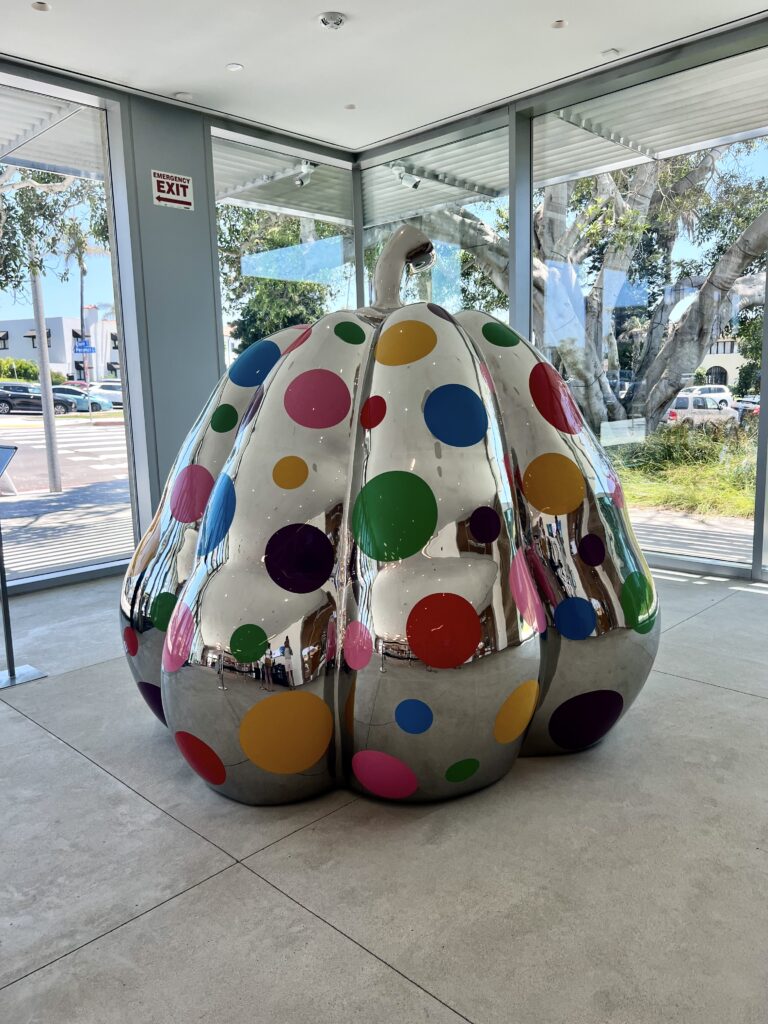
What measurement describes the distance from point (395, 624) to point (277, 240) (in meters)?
4.99

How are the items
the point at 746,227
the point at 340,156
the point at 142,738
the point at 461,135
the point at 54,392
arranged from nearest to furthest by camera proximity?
1. the point at 142,738
2. the point at 746,227
3. the point at 54,392
4. the point at 461,135
5. the point at 340,156

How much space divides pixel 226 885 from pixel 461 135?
536 cm

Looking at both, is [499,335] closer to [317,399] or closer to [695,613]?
[317,399]

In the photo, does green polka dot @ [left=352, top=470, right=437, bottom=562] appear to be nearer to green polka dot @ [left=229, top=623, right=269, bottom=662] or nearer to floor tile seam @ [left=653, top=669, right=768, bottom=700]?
green polka dot @ [left=229, top=623, right=269, bottom=662]

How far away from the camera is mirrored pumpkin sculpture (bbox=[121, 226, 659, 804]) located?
196cm

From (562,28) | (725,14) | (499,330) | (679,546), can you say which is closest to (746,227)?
(725,14)

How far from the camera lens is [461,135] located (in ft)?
18.8

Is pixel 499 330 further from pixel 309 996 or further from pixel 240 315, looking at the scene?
pixel 240 315

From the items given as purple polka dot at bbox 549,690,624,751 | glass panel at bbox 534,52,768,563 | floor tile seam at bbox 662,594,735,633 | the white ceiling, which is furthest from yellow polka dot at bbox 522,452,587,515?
glass panel at bbox 534,52,768,563

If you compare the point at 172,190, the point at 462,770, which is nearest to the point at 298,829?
the point at 462,770

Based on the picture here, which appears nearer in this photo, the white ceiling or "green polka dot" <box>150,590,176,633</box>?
"green polka dot" <box>150,590,176,633</box>

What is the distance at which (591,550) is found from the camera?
227cm

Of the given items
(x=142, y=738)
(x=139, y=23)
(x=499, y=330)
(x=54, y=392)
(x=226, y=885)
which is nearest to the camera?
(x=226, y=885)

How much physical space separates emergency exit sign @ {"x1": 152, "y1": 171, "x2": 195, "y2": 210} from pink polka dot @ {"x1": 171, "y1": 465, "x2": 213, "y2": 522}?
3.34 m
